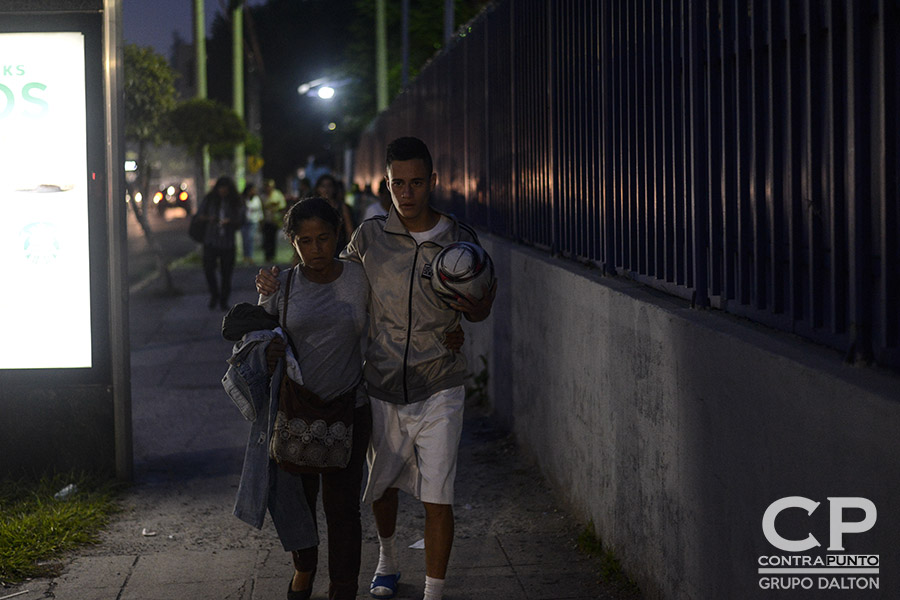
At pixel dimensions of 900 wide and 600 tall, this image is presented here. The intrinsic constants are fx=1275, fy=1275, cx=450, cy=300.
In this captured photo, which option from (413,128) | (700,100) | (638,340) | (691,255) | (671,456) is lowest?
(671,456)

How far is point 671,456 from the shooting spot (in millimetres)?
4277

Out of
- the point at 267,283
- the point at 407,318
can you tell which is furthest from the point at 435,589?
the point at 267,283

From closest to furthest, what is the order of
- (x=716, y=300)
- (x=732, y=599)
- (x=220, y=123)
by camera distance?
(x=732, y=599) → (x=716, y=300) → (x=220, y=123)

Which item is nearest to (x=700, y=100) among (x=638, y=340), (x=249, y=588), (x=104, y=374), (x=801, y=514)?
(x=638, y=340)

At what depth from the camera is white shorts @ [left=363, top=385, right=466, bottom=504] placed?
4.72 m

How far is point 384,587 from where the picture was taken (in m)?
5.00

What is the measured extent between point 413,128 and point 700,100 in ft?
41.1

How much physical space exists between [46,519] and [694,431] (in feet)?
11.2

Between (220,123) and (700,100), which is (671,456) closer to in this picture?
(700,100)

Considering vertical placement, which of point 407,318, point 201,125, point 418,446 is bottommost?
point 418,446

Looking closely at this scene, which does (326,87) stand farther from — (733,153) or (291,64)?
(291,64)

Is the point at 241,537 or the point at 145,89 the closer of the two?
the point at 241,537

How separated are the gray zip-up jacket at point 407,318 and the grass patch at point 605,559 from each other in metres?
1.04

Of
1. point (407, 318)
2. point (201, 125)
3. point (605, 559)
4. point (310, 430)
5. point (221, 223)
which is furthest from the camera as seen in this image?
point (201, 125)
